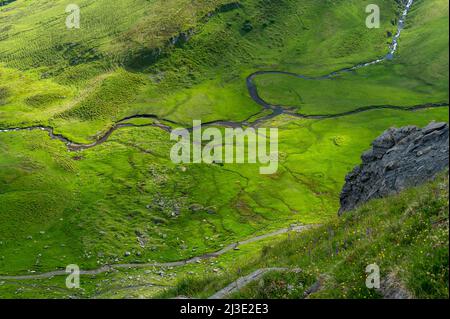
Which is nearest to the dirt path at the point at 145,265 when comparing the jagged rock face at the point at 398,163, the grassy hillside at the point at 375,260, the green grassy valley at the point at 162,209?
the green grassy valley at the point at 162,209

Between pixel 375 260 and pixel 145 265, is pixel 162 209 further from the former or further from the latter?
pixel 375 260

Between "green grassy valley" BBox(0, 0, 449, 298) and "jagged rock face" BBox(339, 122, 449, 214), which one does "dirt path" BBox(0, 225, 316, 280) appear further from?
"jagged rock face" BBox(339, 122, 449, 214)

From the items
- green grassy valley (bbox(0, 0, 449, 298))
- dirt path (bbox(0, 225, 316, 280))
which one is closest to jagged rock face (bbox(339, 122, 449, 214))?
green grassy valley (bbox(0, 0, 449, 298))

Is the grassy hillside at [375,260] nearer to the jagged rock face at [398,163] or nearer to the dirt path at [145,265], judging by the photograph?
the jagged rock face at [398,163]

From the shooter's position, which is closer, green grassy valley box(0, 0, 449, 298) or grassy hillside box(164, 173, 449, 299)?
grassy hillside box(164, 173, 449, 299)

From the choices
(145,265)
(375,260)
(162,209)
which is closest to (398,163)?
(375,260)

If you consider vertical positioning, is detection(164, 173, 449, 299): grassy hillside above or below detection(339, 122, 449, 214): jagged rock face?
below
